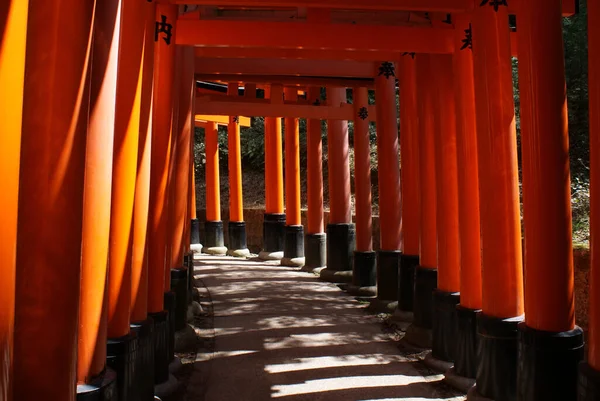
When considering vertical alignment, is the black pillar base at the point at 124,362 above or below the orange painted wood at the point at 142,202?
below

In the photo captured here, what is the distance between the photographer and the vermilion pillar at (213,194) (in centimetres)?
1786

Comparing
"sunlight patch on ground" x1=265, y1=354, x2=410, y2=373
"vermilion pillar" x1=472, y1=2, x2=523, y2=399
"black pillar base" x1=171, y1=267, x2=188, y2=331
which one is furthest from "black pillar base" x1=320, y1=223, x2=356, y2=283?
"vermilion pillar" x1=472, y1=2, x2=523, y2=399

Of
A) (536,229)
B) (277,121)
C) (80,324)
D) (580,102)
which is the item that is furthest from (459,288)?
(580,102)

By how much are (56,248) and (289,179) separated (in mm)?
12183

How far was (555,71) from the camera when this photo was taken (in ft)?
15.3

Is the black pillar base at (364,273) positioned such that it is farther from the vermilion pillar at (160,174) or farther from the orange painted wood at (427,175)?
the vermilion pillar at (160,174)

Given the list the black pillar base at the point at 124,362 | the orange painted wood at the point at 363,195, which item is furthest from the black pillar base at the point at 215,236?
the black pillar base at the point at 124,362

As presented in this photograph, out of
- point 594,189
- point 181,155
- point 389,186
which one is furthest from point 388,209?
point 594,189

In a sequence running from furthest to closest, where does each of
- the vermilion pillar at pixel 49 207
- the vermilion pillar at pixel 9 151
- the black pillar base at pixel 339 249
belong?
the black pillar base at pixel 339 249, the vermilion pillar at pixel 49 207, the vermilion pillar at pixel 9 151

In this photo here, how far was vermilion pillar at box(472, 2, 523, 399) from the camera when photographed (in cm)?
533

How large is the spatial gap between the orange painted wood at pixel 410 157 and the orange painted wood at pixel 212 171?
9.51 metres

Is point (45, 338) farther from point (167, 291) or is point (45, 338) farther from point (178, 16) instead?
point (178, 16)

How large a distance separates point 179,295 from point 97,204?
13.9ft

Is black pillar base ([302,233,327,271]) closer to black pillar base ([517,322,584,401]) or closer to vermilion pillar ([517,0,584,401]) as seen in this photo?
vermilion pillar ([517,0,584,401])
